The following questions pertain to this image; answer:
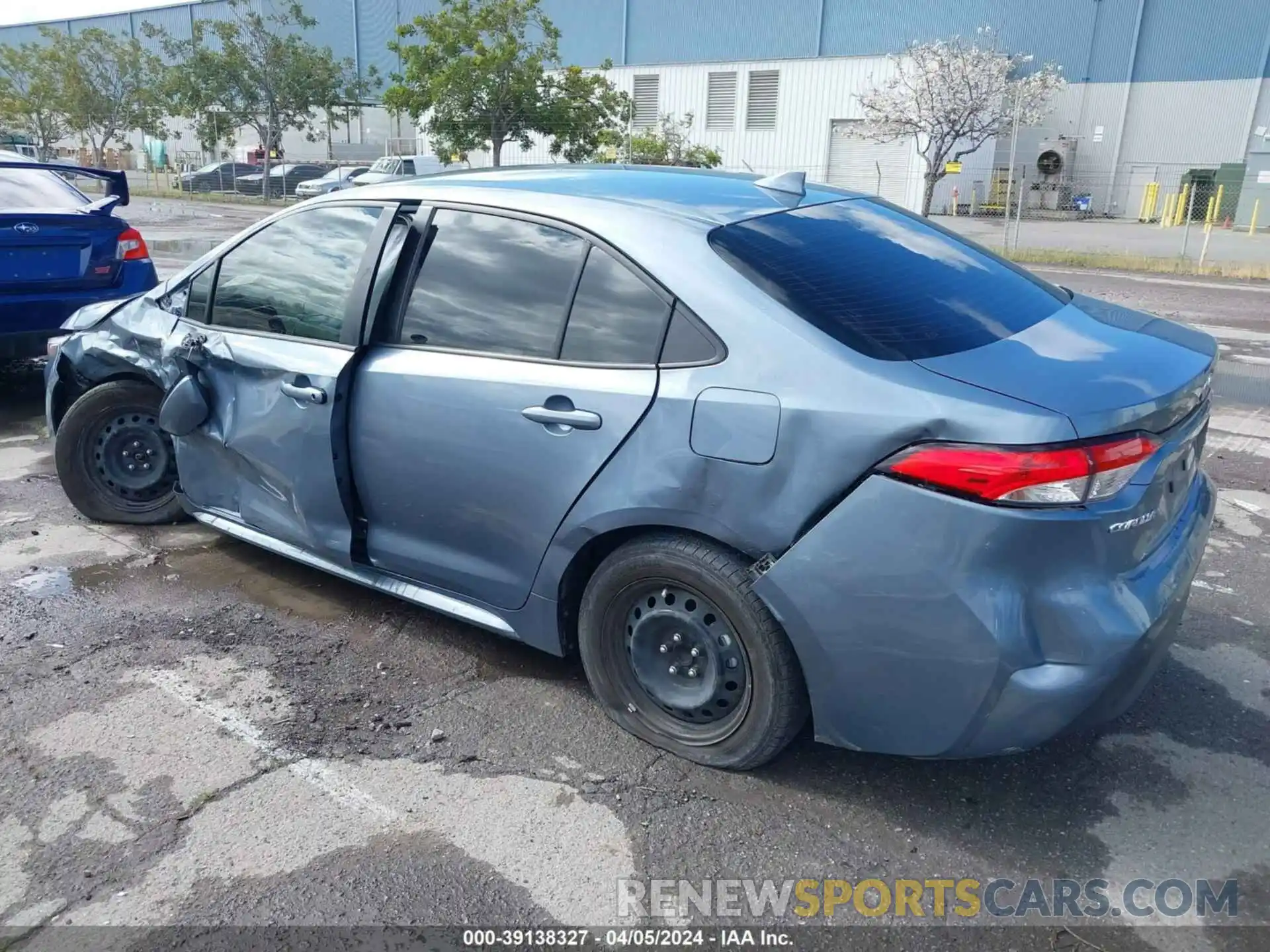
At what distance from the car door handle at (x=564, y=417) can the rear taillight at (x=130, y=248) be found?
5.12 metres

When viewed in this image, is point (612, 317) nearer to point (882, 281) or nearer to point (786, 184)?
point (882, 281)

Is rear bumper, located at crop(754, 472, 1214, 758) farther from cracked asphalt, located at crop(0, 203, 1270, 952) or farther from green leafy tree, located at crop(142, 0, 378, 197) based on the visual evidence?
green leafy tree, located at crop(142, 0, 378, 197)

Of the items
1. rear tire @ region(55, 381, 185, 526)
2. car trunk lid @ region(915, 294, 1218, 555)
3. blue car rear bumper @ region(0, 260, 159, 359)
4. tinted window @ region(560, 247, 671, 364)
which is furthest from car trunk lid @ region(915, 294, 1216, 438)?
blue car rear bumper @ region(0, 260, 159, 359)

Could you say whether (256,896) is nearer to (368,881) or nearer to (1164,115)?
(368,881)

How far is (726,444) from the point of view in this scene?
2.64 metres

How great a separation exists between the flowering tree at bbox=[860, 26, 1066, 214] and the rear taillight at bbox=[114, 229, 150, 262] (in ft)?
62.2

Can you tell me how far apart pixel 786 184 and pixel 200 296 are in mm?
2444

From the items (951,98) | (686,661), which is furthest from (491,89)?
(686,661)

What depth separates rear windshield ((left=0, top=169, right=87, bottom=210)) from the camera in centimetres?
656

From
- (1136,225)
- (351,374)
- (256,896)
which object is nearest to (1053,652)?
(256,896)

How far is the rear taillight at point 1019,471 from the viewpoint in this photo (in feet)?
7.68

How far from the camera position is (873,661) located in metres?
2.54

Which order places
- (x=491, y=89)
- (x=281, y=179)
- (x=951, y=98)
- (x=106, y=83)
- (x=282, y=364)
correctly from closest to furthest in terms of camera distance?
(x=282, y=364) → (x=491, y=89) → (x=951, y=98) → (x=281, y=179) → (x=106, y=83)

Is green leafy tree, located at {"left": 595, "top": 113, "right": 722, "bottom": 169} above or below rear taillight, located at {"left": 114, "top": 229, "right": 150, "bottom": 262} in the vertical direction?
above
